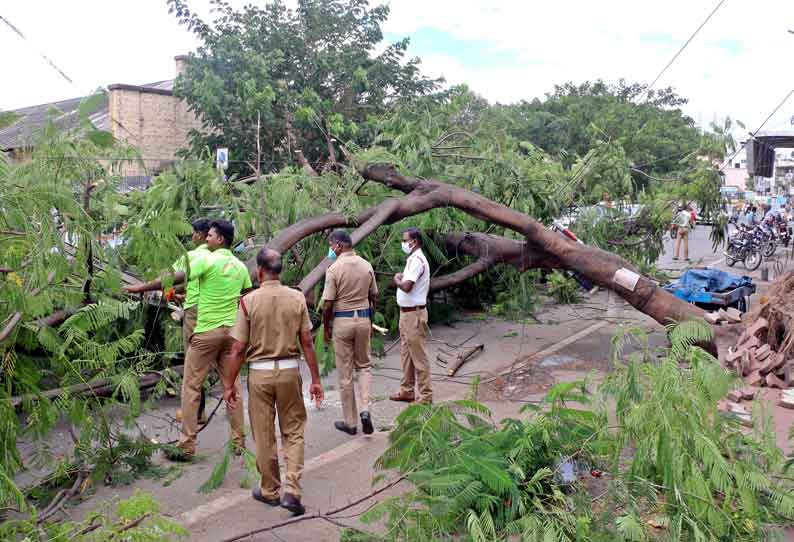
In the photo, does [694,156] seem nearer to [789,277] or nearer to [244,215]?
[789,277]

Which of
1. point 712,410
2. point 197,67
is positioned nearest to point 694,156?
point 712,410

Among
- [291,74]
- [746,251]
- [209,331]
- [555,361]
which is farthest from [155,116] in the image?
[209,331]

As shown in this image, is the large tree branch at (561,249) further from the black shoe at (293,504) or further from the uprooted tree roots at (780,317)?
the black shoe at (293,504)

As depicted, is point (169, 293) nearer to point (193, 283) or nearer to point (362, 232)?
point (193, 283)

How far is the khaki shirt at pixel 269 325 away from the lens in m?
4.90

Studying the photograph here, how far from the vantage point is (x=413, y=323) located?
23.7ft

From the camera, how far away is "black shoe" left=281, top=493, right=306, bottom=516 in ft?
15.8

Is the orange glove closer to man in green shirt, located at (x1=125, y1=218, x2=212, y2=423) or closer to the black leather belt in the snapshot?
man in green shirt, located at (x1=125, y1=218, x2=212, y2=423)

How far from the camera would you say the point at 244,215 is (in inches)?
331

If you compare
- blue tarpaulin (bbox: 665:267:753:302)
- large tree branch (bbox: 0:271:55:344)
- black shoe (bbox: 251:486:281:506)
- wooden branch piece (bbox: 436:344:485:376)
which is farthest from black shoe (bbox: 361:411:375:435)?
blue tarpaulin (bbox: 665:267:753:302)

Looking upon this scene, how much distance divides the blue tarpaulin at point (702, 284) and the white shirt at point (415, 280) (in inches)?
226

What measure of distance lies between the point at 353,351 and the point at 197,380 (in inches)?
57.3

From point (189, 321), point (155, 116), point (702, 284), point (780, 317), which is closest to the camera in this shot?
point (189, 321)

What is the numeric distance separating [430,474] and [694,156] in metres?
8.57
